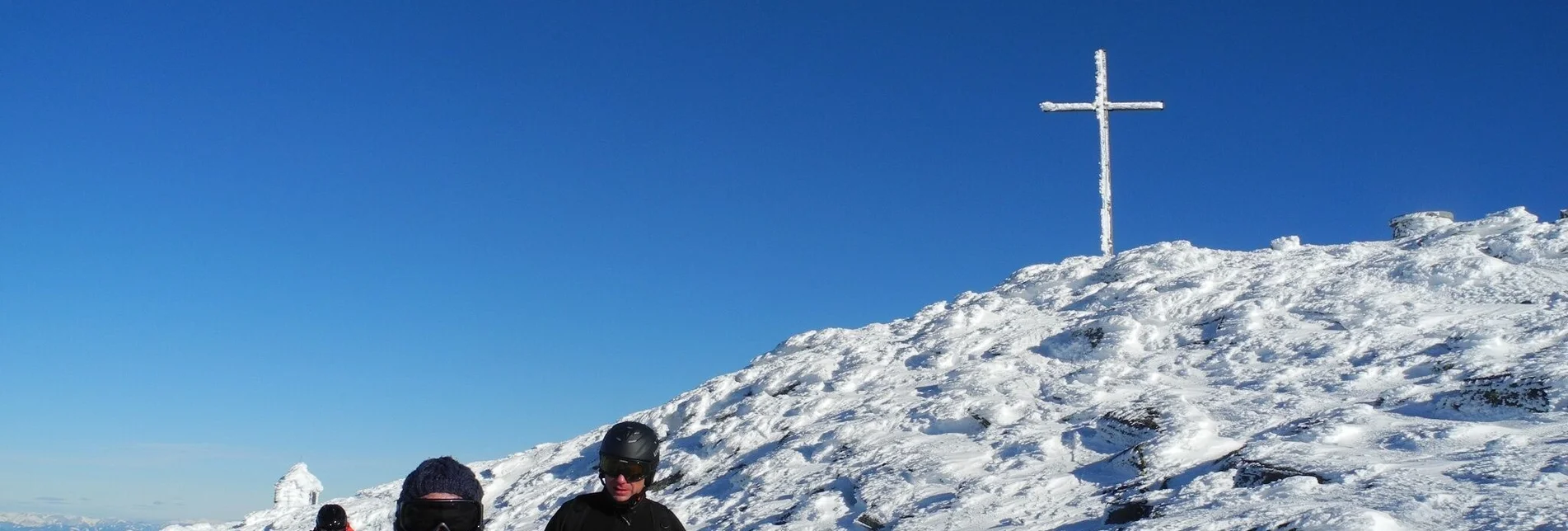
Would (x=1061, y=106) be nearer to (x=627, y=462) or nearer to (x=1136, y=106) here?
(x=1136, y=106)

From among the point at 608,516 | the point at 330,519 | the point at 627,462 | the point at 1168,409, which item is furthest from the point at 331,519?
the point at 1168,409

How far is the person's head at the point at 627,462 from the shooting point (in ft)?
16.4

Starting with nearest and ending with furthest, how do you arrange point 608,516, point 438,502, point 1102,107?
point 438,502 < point 608,516 < point 1102,107

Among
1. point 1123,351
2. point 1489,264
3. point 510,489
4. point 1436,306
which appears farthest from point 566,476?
point 1489,264

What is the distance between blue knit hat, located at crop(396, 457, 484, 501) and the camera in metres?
3.51

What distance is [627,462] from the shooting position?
A: 5.01m

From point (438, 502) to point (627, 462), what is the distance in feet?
5.31

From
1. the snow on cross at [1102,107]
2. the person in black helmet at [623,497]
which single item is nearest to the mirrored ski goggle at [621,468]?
the person in black helmet at [623,497]

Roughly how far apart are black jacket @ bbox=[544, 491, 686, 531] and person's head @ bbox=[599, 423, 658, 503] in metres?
0.05

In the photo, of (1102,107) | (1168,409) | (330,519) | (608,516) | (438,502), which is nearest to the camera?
(438,502)

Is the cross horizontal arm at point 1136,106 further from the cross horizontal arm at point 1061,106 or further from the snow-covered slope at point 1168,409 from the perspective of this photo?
the snow-covered slope at point 1168,409

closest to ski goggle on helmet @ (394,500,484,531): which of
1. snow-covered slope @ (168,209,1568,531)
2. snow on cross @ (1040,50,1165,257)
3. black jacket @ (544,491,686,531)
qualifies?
black jacket @ (544,491,686,531)

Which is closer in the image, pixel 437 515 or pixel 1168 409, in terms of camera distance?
pixel 437 515

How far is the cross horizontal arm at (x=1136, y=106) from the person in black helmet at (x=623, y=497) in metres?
18.5
